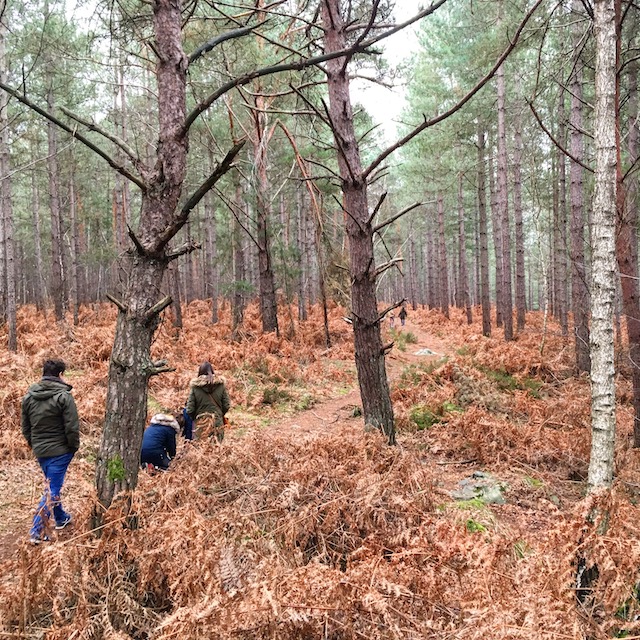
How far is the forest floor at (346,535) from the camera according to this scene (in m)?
2.48

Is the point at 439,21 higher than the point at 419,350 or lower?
higher

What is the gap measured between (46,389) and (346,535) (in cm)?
330

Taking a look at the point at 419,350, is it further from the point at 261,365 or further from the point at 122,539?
the point at 122,539

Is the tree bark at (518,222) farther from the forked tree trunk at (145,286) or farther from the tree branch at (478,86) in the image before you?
the forked tree trunk at (145,286)

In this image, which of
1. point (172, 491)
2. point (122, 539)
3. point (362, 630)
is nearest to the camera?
point (362, 630)

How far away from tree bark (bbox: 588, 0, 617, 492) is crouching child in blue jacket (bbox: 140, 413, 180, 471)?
4.34m

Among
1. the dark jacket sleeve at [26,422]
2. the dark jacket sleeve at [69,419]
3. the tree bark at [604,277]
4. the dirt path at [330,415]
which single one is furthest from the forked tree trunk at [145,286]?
the dirt path at [330,415]

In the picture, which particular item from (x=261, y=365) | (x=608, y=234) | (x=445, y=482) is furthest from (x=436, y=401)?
(x=608, y=234)

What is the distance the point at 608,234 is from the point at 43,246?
1384 inches

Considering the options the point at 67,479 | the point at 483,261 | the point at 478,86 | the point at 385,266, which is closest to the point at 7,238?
the point at 67,479

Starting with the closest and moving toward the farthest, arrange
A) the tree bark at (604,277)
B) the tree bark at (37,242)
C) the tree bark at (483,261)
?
the tree bark at (604,277)
the tree bark at (483,261)
the tree bark at (37,242)

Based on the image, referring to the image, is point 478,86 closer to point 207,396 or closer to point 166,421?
point 166,421

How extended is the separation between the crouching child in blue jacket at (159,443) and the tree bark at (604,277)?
4.34 meters

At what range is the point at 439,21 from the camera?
61.2 ft
